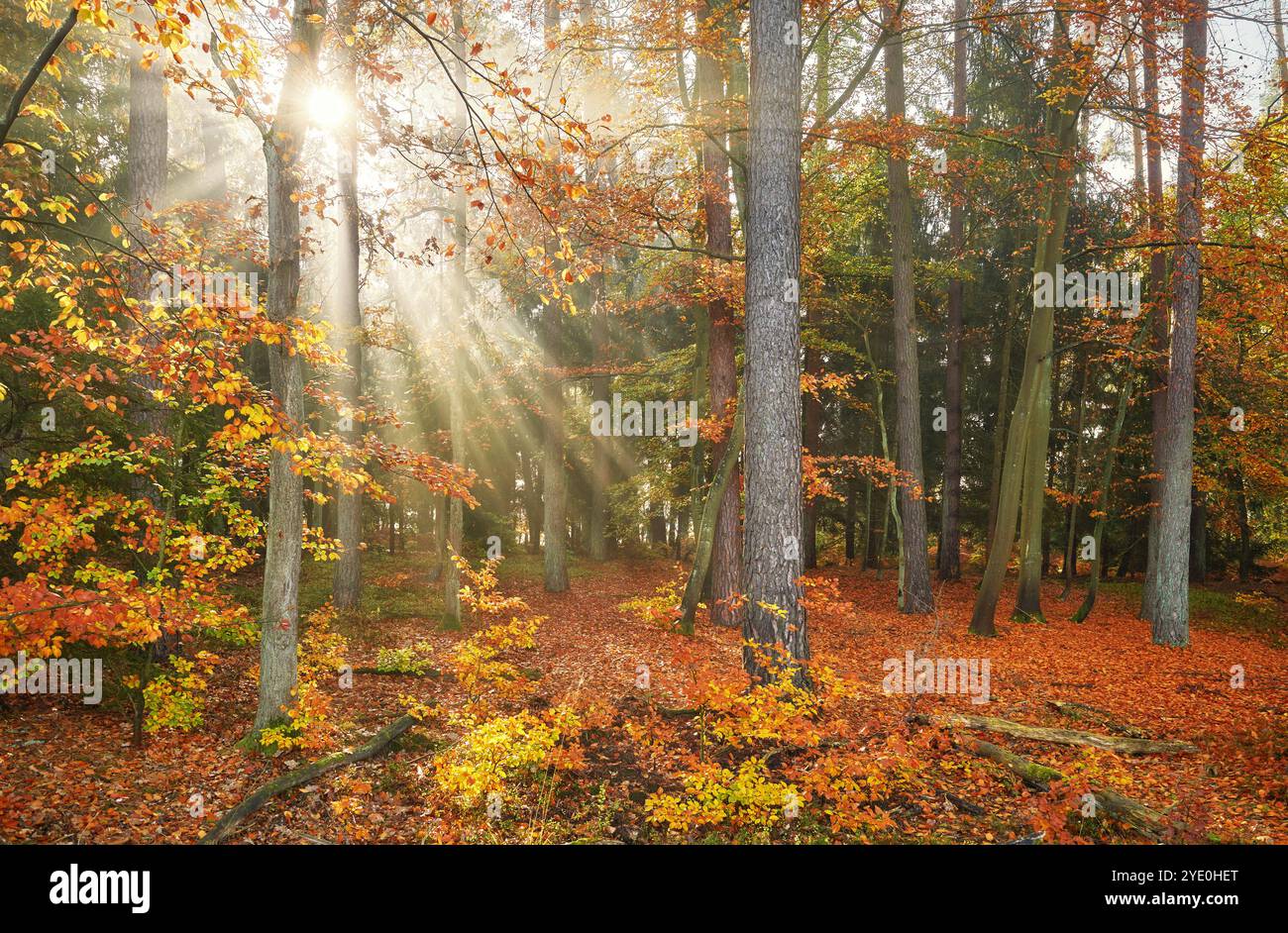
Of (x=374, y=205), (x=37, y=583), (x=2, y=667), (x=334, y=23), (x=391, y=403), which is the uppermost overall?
(x=374, y=205)

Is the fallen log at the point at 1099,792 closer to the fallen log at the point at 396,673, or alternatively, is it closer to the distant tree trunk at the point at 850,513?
the fallen log at the point at 396,673

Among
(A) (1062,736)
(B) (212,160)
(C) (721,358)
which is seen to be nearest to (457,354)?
(C) (721,358)

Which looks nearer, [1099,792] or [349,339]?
[1099,792]

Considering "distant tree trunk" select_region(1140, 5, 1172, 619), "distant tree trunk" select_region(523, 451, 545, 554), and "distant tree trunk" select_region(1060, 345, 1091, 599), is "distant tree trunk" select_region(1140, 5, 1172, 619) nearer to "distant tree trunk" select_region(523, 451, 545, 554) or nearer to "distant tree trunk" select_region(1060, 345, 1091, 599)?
"distant tree trunk" select_region(1060, 345, 1091, 599)

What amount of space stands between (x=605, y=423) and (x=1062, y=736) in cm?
1572

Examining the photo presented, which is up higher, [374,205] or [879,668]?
[374,205]

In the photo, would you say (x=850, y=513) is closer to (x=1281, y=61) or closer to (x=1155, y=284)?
(x=1155, y=284)

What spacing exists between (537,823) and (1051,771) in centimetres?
443

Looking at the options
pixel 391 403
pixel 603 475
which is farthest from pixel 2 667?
pixel 603 475

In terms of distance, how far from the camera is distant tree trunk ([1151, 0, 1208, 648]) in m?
10.8

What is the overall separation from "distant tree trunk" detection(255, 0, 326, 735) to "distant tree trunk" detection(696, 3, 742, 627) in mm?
6822

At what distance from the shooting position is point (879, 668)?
9672 mm

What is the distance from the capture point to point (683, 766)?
5816mm
